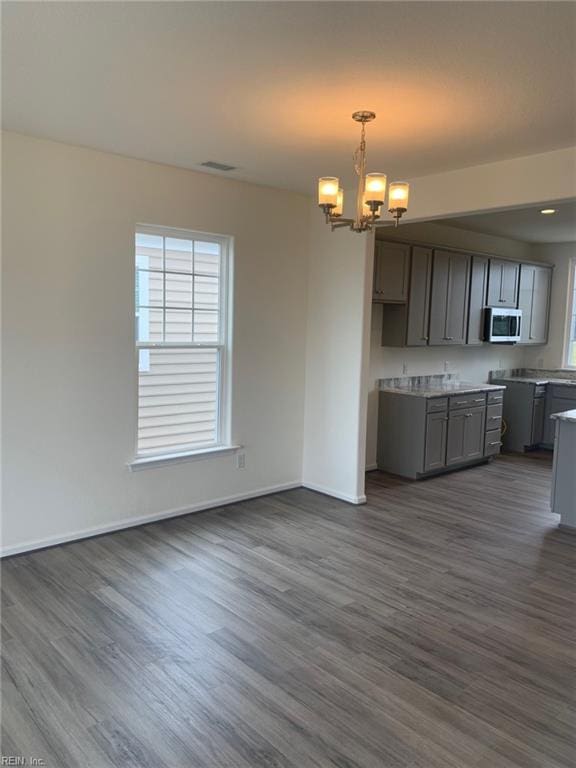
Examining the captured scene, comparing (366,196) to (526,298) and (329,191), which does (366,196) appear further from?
(526,298)

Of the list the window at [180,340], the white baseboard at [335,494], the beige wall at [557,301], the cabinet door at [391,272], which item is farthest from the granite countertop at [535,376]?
the window at [180,340]

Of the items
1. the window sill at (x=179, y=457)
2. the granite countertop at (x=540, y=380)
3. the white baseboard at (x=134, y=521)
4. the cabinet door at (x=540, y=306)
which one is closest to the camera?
the white baseboard at (x=134, y=521)

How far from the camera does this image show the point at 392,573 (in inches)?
145

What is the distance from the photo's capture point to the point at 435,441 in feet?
19.3

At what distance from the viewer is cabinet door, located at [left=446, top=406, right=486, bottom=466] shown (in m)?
6.07

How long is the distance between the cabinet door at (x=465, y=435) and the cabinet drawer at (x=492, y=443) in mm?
110

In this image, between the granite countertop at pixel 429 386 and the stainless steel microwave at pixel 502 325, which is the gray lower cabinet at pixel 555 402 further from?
the granite countertop at pixel 429 386

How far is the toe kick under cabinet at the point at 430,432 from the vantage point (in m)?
5.79

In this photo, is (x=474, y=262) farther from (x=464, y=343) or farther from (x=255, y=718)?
(x=255, y=718)

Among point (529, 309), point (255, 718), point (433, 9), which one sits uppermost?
point (433, 9)

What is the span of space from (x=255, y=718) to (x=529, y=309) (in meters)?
6.65

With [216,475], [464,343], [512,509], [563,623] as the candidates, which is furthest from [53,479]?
[464,343]

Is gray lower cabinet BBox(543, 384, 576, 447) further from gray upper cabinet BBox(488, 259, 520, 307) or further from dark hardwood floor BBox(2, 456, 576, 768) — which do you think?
dark hardwood floor BBox(2, 456, 576, 768)

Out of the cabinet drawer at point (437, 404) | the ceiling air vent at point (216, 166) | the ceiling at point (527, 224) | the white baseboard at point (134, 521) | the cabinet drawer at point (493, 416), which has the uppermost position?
the ceiling at point (527, 224)
